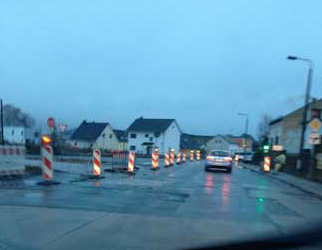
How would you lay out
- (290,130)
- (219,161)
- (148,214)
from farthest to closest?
(290,130) < (219,161) < (148,214)

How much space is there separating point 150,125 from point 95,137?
45.9ft

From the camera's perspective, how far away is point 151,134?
102125mm

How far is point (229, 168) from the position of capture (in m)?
32.9

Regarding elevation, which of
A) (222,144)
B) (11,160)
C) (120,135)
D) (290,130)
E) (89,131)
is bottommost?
(11,160)

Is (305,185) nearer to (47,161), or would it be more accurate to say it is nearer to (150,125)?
(47,161)

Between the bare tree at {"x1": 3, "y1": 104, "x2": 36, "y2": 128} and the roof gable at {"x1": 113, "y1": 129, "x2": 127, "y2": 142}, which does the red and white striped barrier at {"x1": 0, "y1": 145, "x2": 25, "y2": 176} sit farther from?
the bare tree at {"x1": 3, "y1": 104, "x2": 36, "y2": 128}

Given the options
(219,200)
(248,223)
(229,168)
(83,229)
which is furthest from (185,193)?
(229,168)

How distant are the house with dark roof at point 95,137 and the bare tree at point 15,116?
28.2 metres

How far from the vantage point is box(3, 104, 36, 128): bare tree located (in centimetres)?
13595

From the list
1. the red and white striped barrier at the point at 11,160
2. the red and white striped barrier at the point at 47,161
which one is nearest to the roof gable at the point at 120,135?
the red and white striped barrier at the point at 11,160

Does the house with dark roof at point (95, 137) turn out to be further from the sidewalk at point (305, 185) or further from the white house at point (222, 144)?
the sidewalk at point (305, 185)

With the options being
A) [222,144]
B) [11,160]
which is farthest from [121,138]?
[11,160]

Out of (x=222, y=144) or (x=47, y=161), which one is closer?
(x=47, y=161)

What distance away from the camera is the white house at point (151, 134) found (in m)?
101
